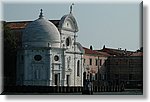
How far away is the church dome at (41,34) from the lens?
680 centimetres

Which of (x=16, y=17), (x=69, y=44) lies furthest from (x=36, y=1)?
(x=69, y=44)

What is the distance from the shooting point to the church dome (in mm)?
6805

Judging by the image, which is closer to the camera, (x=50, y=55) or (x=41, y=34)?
(x=50, y=55)

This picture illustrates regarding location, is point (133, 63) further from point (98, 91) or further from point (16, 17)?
point (16, 17)

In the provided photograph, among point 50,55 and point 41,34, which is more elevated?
point 41,34

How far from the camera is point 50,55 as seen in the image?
7.39 metres

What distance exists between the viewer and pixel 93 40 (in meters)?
6.41

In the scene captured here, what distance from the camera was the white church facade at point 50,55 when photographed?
6.68 meters

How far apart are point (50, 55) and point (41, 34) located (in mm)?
431

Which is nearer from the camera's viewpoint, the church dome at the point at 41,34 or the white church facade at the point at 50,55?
the white church facade at the point at 50,55

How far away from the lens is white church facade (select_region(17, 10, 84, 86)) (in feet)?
21.9

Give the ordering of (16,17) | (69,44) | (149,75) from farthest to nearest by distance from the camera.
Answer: (69,44)
(16,17)
(149,75)

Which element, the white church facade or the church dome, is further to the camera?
the church dome

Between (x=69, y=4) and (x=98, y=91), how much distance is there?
1.15 m
